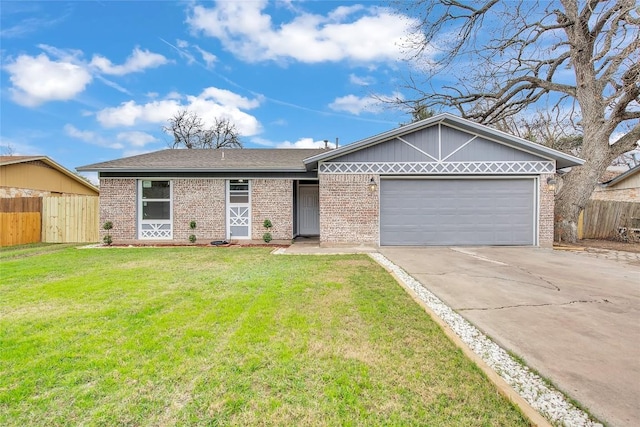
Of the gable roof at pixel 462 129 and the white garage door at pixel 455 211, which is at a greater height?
the gable roof at pixel 462 129

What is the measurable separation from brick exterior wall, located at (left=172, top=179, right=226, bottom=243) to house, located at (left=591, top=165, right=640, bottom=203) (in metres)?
19.5

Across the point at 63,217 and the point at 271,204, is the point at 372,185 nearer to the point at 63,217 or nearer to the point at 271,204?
the point at 271,204

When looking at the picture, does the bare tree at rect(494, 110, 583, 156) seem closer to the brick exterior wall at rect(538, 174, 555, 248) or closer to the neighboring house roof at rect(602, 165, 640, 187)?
the neighboring house roof at rect(602, 165, 640, 187)

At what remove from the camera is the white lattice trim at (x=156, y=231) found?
Result: 1173 centimetres

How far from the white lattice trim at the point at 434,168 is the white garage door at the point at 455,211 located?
34 centimetres

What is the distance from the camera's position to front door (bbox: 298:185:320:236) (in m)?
13.8

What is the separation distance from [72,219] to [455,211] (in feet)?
49.0

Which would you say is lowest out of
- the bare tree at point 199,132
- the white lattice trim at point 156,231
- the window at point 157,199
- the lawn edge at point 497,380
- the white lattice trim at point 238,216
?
the lawn edge at point 497,380

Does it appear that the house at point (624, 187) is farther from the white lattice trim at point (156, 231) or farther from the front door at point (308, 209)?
the white lattice trim at point (156, 231)

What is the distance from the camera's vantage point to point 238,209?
1184 centimetres

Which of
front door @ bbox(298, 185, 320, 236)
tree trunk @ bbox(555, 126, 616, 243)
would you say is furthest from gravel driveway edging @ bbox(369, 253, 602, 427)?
tree trunk @ bbox(555, 126, 616, 243)

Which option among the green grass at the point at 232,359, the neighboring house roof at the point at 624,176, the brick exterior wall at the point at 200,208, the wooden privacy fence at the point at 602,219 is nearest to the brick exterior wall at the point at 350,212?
the brick exterior wall at the point at 200,208

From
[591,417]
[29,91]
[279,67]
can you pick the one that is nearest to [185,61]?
[279,67]

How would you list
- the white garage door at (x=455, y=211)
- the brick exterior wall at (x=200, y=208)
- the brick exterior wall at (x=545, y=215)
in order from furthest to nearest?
1. the brick exterior wall at (x=200, y=208)
2. the white garage door at (x=455, y=211)
3. the brick exterior wall at (x=545, y=215)
